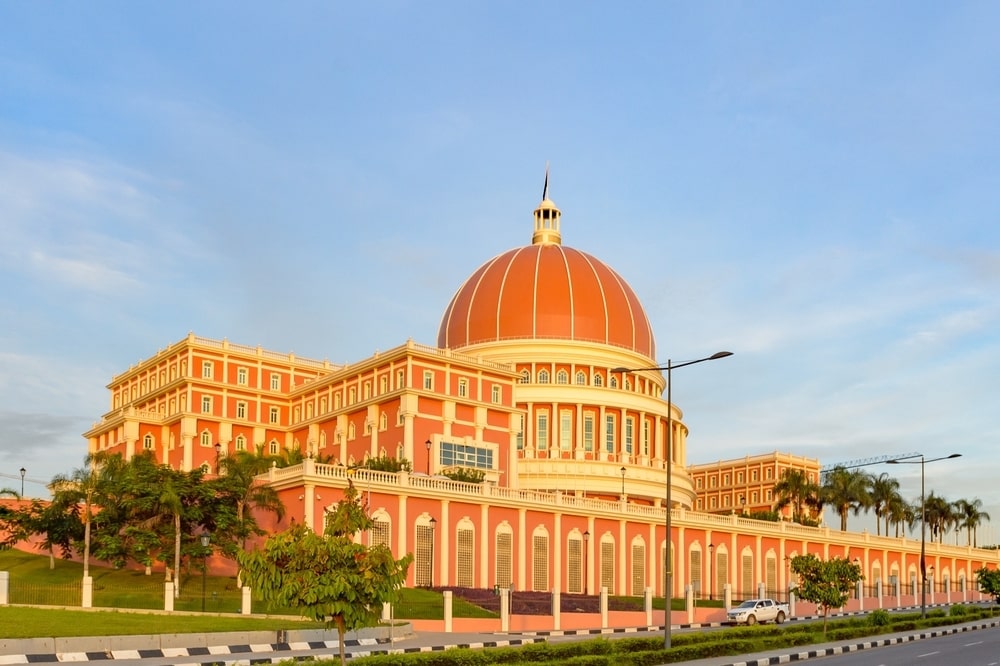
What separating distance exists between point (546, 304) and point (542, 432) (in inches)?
430

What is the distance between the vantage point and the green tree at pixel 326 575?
2155 cm

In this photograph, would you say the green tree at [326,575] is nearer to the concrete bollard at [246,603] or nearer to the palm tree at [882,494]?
the concrete bollard at [246,603]

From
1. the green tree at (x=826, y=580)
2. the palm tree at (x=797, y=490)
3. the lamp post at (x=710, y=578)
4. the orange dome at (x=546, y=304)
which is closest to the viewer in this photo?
the green tree at (x=826, y=580)

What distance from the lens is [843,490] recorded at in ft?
351

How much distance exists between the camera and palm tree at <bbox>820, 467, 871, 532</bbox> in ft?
350

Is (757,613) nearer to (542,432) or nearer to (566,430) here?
(566,430)

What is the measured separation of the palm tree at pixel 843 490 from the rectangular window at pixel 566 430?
28586 mm

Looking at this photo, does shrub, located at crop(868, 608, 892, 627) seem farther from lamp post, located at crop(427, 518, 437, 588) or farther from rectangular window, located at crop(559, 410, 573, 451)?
rectangular window, located at crop(559, 410, 573, 451)

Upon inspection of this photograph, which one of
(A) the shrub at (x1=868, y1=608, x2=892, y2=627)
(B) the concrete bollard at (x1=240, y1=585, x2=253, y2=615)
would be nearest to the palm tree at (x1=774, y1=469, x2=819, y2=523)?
(A) the shrub at (x1=868, y1=608, x2=892, y2=627)

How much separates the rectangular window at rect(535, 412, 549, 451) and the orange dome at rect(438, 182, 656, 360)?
672 centimetres

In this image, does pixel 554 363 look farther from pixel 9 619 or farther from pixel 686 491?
pixel 9 619

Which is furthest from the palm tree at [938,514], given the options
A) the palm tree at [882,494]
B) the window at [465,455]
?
the window at [465,455]

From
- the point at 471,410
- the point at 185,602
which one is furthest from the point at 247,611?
the point at 471,410

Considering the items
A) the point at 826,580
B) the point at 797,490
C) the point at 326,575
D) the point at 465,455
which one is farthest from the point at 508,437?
the point at 326,575
